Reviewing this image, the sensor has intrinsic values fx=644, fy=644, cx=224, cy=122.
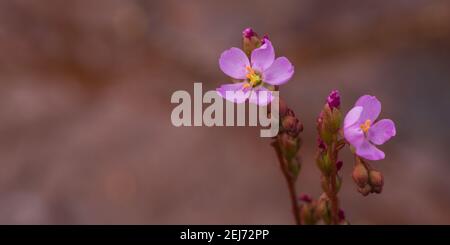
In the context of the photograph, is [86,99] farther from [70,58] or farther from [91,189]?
[91,189]

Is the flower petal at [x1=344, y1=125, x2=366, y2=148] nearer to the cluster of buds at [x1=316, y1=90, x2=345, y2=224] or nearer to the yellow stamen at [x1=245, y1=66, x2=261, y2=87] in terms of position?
the cluster of buds at [x1=316, y1=90, x2=345, y2=224]

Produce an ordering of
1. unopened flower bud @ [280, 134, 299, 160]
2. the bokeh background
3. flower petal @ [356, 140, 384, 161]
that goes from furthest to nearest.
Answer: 1. the bokeh background
2. unopened flower bud @ [280, 134, 299, 160]
3. flower petal @ [356, 140, 384, 161]

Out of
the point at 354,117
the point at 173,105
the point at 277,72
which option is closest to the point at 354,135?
the point at 354,117

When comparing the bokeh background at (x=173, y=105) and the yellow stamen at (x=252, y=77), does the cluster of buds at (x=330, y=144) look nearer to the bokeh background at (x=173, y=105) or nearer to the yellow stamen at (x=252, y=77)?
the yellow stamen at (x=252, y=77)

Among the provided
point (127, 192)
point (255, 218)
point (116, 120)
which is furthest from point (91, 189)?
point (255, 218)

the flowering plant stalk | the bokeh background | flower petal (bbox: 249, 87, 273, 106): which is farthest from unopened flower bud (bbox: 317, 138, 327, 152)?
the bokeh background

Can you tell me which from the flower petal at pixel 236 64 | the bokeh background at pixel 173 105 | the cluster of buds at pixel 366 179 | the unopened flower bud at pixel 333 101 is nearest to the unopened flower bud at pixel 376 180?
the cluster of buds at pixel 366 179
